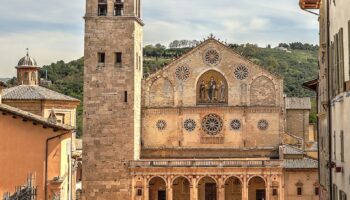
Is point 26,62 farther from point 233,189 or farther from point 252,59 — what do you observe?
point 252,59

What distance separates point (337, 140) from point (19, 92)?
33.9m

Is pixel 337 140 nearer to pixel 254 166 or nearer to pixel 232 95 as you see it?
pixel 254 166

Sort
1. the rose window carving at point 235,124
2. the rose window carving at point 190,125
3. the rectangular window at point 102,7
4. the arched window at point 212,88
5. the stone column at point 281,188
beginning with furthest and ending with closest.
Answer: the arched window at point 212,88
the rose window carving at point 190,125
the rose window carving at point 235,124
the rectangular window at point 102,7
the stone column at point 281,188

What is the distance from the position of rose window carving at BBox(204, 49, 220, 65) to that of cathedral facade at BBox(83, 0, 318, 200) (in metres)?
0.08

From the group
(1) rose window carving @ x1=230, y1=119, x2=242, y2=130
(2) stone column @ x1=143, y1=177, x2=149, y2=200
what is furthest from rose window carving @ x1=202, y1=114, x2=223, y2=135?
(2) stone column @ x1=143, y1=177, x2=149, y2=200

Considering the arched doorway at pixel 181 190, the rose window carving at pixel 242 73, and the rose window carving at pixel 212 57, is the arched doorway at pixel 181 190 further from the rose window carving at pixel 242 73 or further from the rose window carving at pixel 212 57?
the rose window carving at pixel 212 57

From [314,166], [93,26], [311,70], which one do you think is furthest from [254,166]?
[311,70]

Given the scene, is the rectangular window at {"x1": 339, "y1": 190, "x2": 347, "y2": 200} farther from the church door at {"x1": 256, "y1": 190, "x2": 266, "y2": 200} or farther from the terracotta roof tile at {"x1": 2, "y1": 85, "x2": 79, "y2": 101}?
the church door at {"x1": 256, "y1": 190, "x2": 266, "y2": 200}

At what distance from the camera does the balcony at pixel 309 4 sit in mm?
22066

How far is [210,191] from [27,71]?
17.2m

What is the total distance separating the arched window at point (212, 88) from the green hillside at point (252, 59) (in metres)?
34.2

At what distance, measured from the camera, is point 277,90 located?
50.2 meters

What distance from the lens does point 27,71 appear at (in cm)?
5141

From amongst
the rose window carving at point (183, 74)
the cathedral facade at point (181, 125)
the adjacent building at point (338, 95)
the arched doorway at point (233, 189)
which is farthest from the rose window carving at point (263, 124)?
the adjacent building at point (338, 95)
